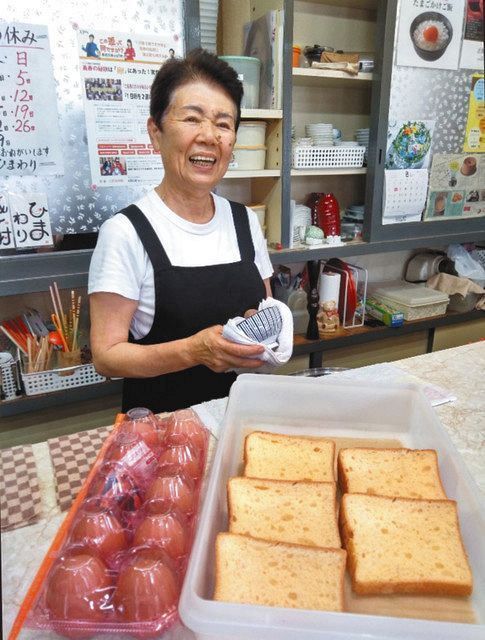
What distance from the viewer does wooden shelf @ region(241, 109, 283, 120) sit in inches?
83.3

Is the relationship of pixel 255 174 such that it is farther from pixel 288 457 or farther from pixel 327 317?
pixel 288 457

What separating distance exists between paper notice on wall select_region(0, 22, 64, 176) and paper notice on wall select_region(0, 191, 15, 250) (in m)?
0.10

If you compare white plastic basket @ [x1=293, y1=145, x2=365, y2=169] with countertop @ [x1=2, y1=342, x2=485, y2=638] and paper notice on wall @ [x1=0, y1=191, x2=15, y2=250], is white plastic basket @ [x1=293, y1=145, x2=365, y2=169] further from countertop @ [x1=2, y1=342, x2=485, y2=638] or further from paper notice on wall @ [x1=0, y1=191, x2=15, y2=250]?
paper notice on wall @ [x1=0, y1=191, x2=15, y2=250]

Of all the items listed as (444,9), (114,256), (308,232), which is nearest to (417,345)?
(308,232)

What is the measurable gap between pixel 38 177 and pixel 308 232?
1.36 meters

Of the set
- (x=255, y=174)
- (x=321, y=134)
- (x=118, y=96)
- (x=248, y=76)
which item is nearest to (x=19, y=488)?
(x=118, y=96)

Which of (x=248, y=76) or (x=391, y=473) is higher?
(x=248, y=76)

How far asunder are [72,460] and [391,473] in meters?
0.67

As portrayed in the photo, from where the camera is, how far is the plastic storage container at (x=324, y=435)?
580 millimetres

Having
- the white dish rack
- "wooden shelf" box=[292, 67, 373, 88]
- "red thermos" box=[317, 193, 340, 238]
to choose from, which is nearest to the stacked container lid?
"wooden shelf" box=[292, 67, 373, 88]

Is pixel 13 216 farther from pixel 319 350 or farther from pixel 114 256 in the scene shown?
pixel 319 350

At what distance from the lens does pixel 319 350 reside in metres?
2.64

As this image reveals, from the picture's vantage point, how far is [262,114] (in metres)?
2.16

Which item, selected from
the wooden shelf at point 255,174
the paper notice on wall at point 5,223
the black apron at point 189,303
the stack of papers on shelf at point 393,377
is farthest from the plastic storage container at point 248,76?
the stack of papers on shelf at point 393,377
